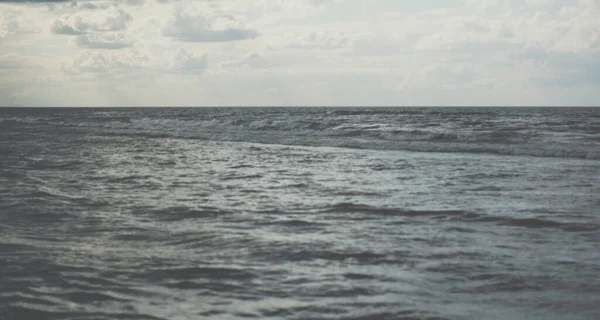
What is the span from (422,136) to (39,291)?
24020 mm

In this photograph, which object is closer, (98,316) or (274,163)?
(98,316)

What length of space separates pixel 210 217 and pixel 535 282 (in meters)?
4.76

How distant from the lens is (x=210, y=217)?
8.45 metres

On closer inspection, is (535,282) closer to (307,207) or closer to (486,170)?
(307,207)

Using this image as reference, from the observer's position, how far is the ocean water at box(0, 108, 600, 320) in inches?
182

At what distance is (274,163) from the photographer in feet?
56.1

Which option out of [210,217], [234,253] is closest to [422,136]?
[210,217]

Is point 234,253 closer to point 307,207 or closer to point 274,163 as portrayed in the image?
point 307,207

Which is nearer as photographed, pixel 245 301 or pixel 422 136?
pixel 245 301

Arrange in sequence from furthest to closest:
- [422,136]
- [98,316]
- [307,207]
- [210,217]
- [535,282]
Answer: [422,136] < [307,207] < [210,217] < [535,282] < [98,316]

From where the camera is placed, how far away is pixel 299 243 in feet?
22.1

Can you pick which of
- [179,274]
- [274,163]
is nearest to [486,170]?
[274,163]

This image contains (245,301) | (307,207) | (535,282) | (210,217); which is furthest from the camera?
(307,207)

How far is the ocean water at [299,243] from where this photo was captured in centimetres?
462
